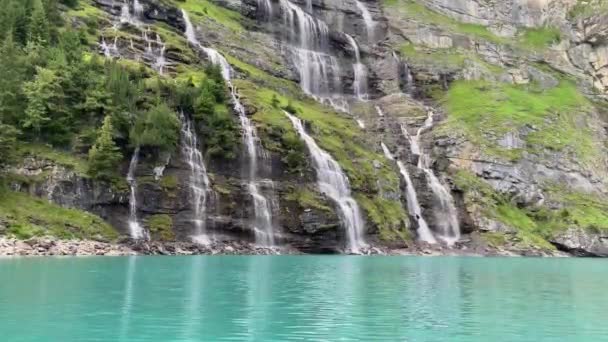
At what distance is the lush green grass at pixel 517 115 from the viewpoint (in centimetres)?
9319

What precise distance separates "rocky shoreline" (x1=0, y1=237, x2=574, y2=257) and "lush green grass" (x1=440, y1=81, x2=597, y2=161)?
1002 inches

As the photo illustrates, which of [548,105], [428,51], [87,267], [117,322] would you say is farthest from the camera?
[428,51]

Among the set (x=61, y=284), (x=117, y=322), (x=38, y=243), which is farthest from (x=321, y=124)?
(x=117, y=322)

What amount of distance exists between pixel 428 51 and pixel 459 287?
89980mm

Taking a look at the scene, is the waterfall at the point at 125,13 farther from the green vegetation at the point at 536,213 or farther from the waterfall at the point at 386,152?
the green vegetation at the point at 536,213

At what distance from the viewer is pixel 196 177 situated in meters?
60.5

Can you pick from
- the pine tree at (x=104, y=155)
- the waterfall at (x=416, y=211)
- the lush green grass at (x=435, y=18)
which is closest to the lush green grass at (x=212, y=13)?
the lush green grass at (x=435, y=18)

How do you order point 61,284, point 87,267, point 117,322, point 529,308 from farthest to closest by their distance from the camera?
point 87,267 → point 61,284 → point 529,308 → point 117,322

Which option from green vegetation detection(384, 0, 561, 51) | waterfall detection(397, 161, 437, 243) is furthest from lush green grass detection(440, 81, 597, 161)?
waterfall detection(397, 161, 437, 243)

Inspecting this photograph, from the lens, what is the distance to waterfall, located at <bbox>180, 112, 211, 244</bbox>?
5816 cm

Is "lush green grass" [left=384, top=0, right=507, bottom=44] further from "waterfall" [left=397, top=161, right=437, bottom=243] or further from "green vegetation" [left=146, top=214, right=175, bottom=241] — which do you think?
"green vegetation" [left=146, top=214, right=175, bottom=241]

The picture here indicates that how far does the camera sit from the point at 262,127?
223 feet

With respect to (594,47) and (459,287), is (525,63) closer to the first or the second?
(594,47)

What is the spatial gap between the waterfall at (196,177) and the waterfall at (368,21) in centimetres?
6168
